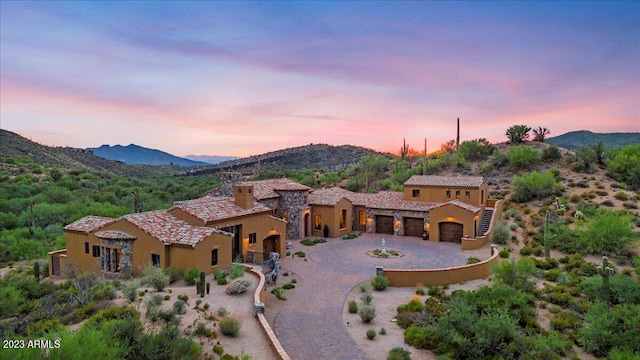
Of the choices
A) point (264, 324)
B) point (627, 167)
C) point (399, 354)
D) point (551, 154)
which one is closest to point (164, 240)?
point (264, 324)

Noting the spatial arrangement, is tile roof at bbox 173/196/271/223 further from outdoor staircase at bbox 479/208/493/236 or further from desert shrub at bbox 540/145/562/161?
desert shrub at bbox 540/145/562/161

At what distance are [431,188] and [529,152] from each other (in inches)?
932

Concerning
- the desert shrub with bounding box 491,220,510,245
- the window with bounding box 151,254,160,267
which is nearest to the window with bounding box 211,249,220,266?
the window with bounding box 151,254,160,267

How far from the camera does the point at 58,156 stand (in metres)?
72.2

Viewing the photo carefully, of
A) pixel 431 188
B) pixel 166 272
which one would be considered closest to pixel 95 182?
pixel 166 272

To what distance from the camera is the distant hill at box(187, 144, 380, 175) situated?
90.5 m

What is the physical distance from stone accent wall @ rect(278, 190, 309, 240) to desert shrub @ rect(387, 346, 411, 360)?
19.7 m

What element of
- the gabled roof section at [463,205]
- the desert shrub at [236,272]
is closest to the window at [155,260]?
the desert shrub at [236,272]

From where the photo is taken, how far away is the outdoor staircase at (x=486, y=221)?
31.8m

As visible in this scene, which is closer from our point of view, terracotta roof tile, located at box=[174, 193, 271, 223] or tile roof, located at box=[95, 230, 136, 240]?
tile roof, located at box=[95, 230, 136, 240]

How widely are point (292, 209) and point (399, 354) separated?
2059 centimetres

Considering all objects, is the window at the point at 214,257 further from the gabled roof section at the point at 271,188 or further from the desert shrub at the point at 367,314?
the gabled roof section at the point at 271,188

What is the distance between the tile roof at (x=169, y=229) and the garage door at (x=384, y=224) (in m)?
18.1

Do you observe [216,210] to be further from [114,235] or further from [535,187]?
[535,187]
